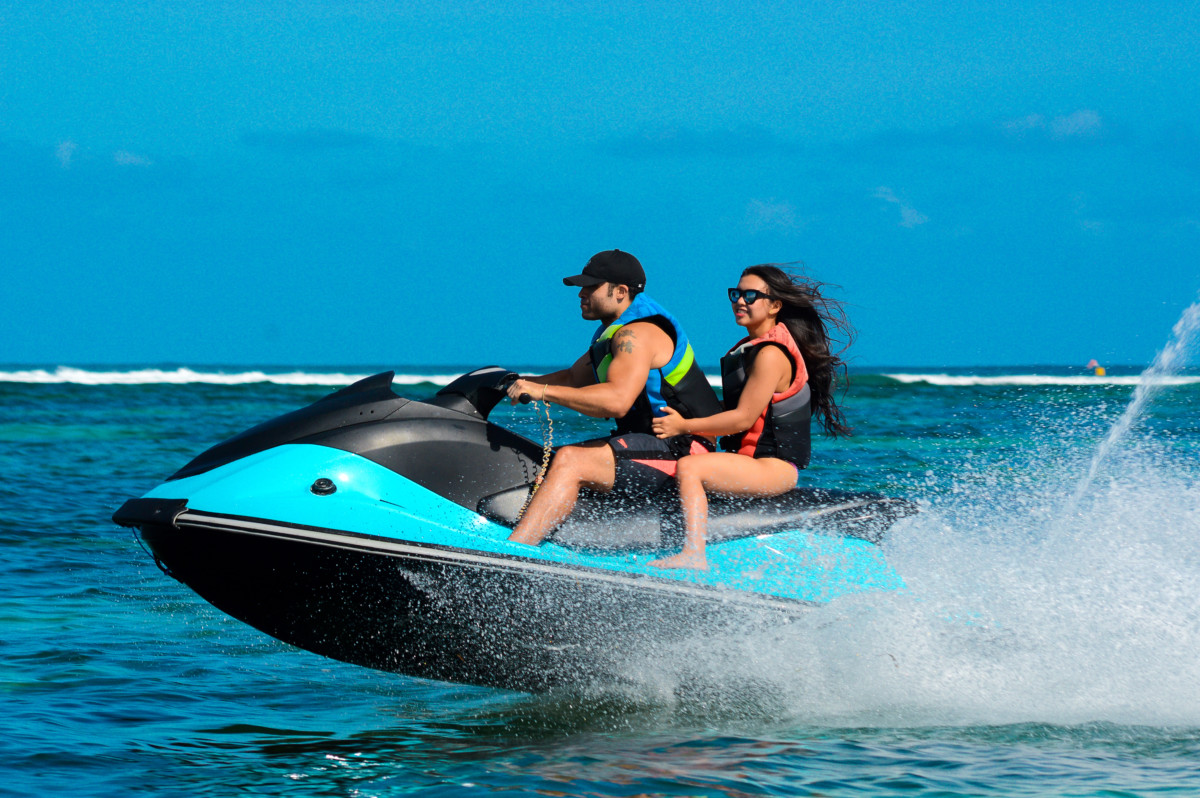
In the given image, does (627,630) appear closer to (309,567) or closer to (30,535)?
(309,567)

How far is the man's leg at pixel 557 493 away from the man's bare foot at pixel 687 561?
380 millimetres

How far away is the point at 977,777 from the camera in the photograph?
3666mm

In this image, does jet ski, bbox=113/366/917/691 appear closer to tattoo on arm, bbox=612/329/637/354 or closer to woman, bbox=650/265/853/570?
woman, bbox=650/265/853/570

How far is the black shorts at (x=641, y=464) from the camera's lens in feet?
13.7

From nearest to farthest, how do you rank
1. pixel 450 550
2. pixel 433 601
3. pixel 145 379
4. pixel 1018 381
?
pixel 450 550
pixel 433 601
pixel 145 379
pixel 1018 381

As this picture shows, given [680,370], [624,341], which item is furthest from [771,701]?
[624,341]

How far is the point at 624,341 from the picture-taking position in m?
4.08

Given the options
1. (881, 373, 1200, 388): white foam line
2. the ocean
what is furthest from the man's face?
(881, 373, 1200, 388): white foam line

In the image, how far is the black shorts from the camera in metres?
4.18

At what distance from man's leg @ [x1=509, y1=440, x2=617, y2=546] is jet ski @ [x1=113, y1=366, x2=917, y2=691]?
0.06 m

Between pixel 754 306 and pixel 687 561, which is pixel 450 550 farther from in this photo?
pixel 754 306

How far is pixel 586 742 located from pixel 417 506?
3.45 feet

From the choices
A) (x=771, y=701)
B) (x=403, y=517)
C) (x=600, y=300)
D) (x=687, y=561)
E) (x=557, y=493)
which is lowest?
(x=771, y=701)

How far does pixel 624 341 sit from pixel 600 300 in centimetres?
23
